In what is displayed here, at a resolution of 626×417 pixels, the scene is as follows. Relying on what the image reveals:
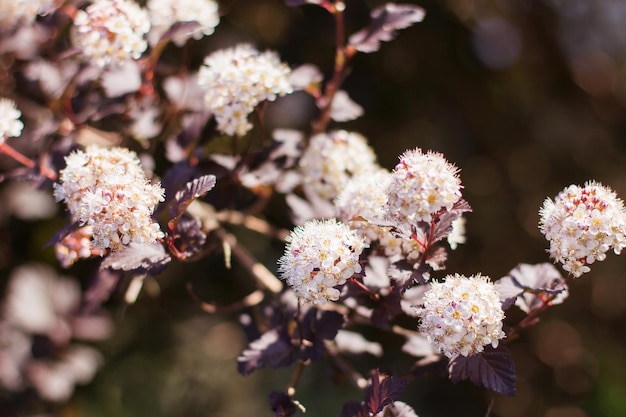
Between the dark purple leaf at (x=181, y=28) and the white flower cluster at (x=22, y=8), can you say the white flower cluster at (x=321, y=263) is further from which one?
the white flower cluster at (x=22, y=8)

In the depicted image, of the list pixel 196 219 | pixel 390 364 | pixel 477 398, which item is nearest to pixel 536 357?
pixel 477 398

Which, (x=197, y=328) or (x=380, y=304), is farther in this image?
(x=197, y=328)

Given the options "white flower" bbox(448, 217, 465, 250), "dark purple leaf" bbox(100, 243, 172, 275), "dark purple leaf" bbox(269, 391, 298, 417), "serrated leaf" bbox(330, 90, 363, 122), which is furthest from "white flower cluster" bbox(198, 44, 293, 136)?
"dark purple leaf" bbox(269, 391, 298, 417)

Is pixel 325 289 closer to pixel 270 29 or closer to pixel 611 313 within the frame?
pixel 270 29

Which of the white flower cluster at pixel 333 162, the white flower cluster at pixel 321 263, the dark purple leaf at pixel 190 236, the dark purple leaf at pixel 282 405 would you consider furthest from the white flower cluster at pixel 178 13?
the dark purple leaf at pixel 282 405

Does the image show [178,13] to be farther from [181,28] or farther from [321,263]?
[321,263]

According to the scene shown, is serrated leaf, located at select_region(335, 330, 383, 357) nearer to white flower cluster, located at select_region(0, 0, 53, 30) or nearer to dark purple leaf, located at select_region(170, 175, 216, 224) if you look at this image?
dark purple leaf, located at select_region(170, 175, 216, 224)
